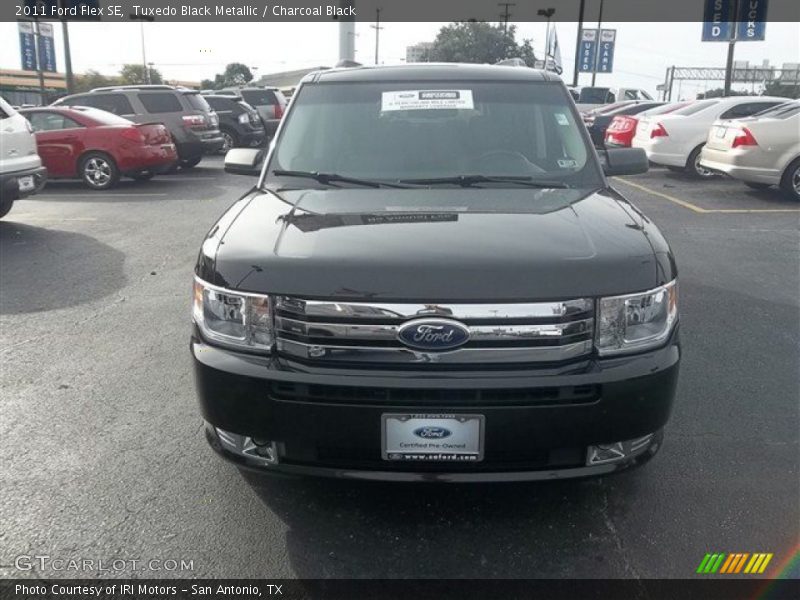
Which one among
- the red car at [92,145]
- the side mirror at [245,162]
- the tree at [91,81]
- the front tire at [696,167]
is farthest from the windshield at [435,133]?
the tree at [91,81]

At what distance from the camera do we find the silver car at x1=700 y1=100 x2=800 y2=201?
1101 centimetres

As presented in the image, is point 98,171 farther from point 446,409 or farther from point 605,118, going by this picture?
point 605,118

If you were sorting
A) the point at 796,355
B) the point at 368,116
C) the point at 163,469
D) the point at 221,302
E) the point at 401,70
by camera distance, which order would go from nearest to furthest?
the point at 221,302
the point at 163,469
the point at 368,116
the point at 401,70
the point at 796,355

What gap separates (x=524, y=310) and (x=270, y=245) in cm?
98

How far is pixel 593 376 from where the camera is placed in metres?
2.55

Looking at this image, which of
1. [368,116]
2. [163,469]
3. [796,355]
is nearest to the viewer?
[163,469]

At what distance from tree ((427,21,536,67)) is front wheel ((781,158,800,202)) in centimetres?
6885

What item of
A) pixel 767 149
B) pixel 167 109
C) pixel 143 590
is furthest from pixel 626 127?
pixel 143 590

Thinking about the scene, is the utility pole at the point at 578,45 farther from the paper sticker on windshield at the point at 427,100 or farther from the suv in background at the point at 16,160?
the paper sticker on windshield at the point at 427,100

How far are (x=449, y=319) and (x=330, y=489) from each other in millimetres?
1147

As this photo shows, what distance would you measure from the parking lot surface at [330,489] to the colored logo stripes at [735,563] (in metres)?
0.03

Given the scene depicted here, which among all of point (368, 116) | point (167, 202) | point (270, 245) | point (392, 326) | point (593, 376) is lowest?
point (167, 202)

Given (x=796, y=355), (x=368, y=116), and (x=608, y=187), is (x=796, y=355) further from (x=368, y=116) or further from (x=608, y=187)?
(x=368, y=116)

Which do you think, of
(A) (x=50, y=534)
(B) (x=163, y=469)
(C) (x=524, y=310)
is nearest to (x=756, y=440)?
(C) (x=524, y=310)
